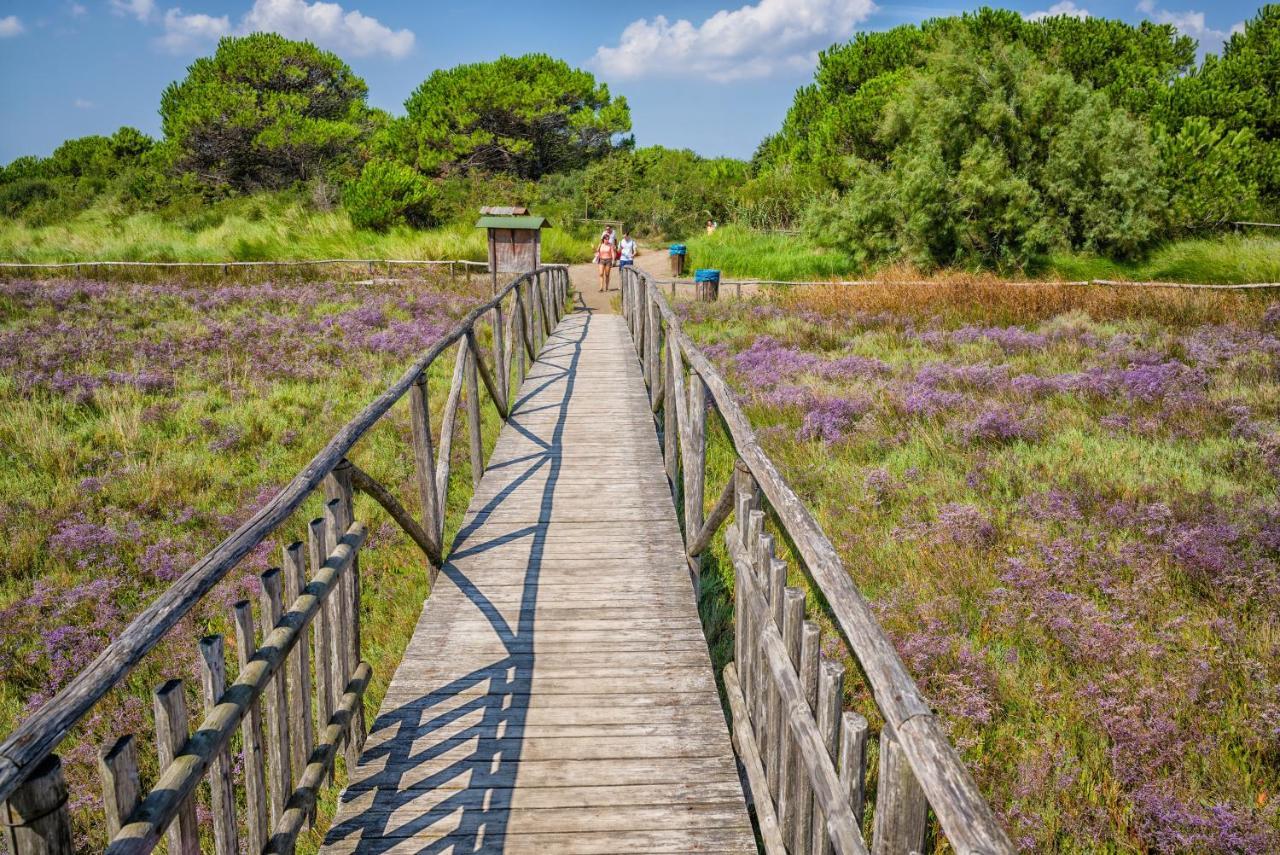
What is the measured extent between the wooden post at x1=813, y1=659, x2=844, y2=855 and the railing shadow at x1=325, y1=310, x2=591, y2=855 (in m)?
1.24

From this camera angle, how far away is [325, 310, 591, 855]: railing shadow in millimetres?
3105

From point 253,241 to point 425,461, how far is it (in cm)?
2577

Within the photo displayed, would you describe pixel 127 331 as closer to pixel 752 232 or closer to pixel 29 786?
pixel 29 786

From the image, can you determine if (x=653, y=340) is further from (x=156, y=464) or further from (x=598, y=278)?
(x=598, y=278)

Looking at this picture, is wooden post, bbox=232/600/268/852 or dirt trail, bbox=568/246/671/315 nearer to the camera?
wooden post, bbox=232/600/268/852

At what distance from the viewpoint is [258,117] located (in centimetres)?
4350

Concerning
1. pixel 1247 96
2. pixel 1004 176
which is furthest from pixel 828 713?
pixel 1247 96

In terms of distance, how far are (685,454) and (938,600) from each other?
75.3 inches

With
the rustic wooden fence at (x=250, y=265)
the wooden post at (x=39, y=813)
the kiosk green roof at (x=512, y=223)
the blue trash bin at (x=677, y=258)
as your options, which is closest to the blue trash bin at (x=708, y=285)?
the kiosk green roof at (x=512, y=223)

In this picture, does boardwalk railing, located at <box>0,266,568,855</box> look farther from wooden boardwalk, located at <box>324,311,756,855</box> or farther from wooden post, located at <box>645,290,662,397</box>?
wooden post, located at <box>645,290,662,397</box>

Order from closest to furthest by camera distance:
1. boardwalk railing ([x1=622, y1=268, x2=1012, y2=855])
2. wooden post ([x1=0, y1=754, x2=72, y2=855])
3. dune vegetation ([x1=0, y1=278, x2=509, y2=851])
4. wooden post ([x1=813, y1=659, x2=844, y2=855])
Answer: wooden post ([x1=0, y1=754, x2=72, y2=855])
boardwalk railing ([x1=622, y1=268, x2=1012, y2=855])
wooden post ([x1=813, y1=659, x2=844, y2=855])
dune vegetation ([x1=0, y1=278, x2=509, y2=851])

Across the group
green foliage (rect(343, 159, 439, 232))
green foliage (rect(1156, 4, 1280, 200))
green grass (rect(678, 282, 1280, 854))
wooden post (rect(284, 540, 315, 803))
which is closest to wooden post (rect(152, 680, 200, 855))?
wooden post (rect(284, 540, 315, 803))

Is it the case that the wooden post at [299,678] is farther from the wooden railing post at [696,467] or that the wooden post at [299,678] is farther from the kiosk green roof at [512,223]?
the kiosk green roof at [512,223]

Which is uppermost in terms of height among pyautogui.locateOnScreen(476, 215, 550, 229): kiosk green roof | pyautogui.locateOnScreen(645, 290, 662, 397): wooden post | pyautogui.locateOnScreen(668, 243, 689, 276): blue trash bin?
pyautogui.locateOnScreen(476, 215, 550, 229): kiosk green roof
